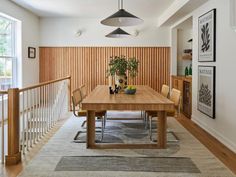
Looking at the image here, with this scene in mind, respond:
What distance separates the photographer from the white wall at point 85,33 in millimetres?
8398

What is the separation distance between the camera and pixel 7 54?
266 inches

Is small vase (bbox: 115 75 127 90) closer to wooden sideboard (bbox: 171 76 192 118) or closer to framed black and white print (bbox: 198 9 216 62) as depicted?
framed black and white print (bbox: 198 9 216 62)

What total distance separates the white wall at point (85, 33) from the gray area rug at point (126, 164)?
5.25 m

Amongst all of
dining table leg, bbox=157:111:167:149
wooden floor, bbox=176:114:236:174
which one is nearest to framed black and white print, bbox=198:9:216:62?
wooden floor, bbox=176:114:236:174

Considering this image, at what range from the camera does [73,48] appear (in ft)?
27.6

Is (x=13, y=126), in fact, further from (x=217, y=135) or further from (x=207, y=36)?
(x=207, y=36)

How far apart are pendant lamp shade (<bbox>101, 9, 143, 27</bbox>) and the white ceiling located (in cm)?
232

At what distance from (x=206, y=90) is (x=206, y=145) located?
3.91ft

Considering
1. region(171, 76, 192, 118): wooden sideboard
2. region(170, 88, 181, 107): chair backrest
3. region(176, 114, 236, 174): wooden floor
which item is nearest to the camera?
region(176, 114, 236, 174): wooden floor

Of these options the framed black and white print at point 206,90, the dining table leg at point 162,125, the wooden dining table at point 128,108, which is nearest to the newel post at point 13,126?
the wooden dining table at point 128,108

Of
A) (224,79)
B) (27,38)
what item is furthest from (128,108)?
(27,38)

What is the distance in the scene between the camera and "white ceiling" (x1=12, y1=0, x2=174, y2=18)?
20.7 feet

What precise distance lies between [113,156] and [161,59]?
5.31 metres

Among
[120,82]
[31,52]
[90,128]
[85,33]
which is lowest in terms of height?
[90,128]
